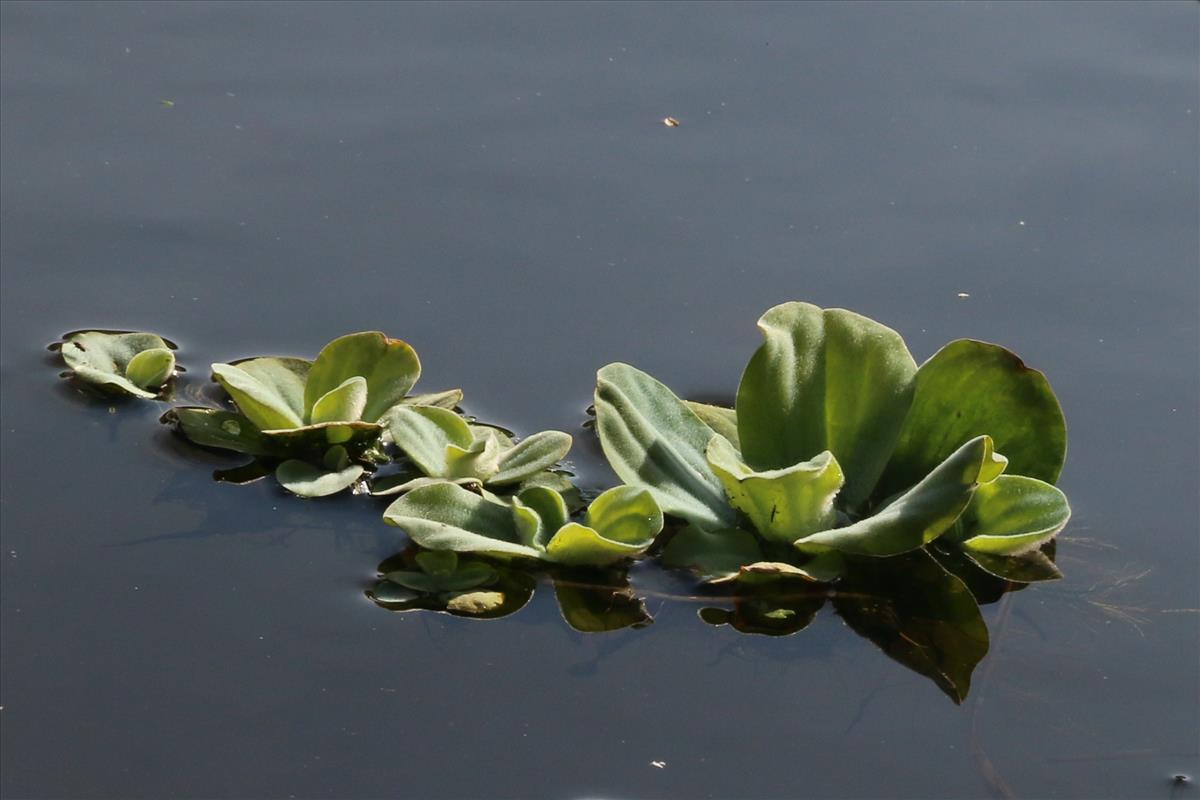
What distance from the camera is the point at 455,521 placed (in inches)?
80.9

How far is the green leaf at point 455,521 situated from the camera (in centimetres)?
197

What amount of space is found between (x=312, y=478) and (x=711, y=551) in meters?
0.63

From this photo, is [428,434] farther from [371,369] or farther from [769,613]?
[769,613]

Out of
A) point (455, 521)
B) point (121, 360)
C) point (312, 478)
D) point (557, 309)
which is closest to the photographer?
point (455, 521)

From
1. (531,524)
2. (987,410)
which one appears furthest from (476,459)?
(987,410)

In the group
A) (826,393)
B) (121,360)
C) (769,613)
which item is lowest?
(769,613)

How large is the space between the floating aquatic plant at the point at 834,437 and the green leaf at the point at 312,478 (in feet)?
1.30

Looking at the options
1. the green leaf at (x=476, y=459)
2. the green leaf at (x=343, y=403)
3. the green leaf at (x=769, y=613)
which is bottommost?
the green leaf at (x=769, y=613)

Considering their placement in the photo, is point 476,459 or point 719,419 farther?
point 719,419

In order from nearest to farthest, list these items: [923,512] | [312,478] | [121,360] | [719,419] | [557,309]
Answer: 1. [923,512]
2. [312,478]
3. [719,419]
4. [121,360]
5. [557,309]

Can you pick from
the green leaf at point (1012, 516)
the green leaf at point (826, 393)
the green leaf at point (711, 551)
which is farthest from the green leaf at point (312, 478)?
the green leaf at point (1012, 516)

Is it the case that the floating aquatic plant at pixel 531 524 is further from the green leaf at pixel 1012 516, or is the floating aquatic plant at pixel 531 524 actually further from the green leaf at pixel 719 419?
the green leaf at pixel 1012 516

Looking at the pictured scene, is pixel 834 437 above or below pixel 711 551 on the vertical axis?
above

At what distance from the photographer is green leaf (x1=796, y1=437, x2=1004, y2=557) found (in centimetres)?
192
